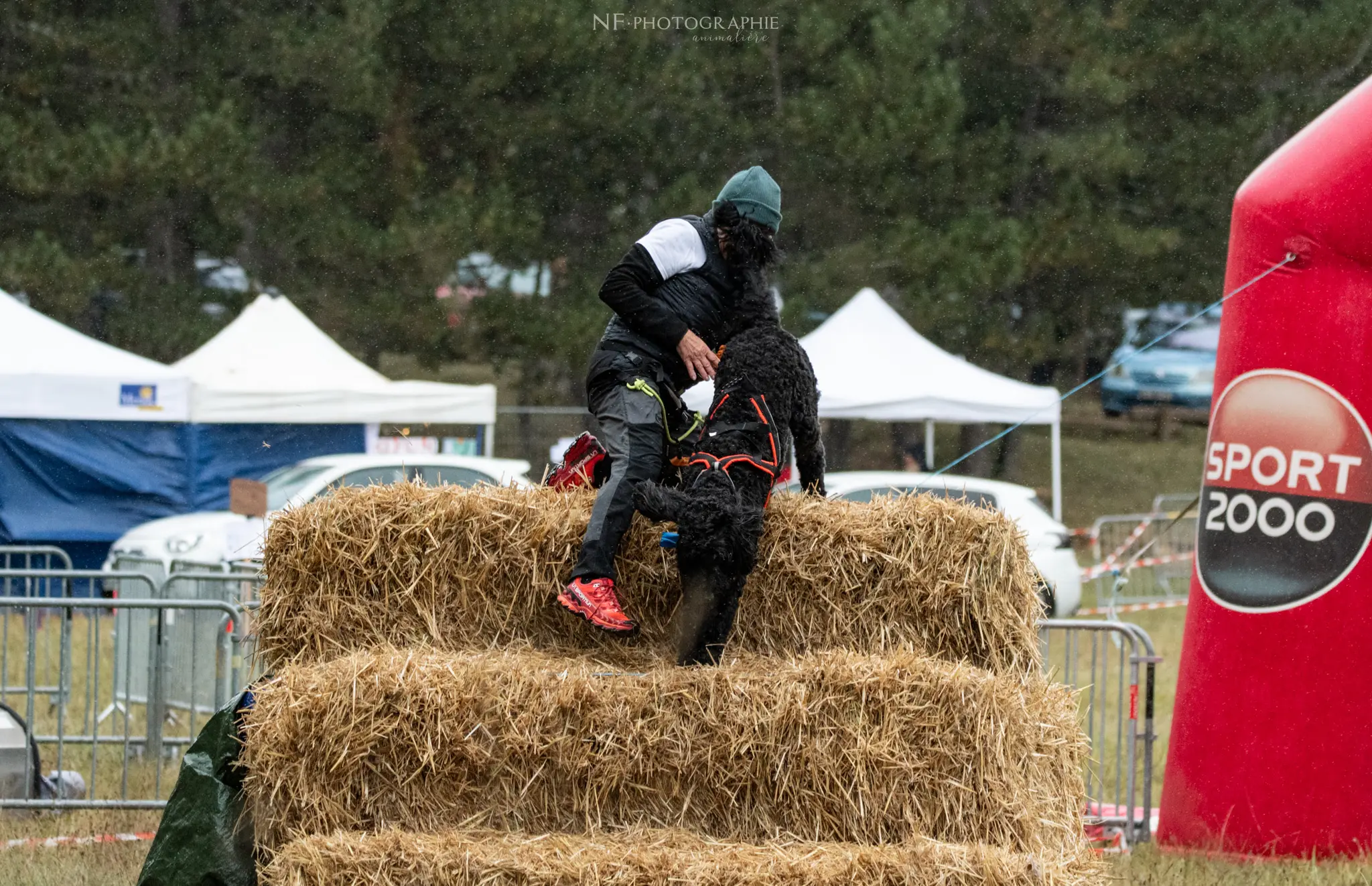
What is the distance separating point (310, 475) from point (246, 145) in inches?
393

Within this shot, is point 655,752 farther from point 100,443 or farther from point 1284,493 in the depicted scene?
point 100,443

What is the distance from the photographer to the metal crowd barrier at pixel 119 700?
700 centimetres

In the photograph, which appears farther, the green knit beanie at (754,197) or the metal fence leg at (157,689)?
the metal fence leg at (157,689)

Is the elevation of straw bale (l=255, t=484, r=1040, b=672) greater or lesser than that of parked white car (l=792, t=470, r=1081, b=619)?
greater

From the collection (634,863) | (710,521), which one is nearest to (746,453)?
(710,521)

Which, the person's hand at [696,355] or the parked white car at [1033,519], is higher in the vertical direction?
the person's hand at [696,355]

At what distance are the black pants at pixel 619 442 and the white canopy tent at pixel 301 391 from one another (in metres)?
11.1

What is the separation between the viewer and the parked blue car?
2722cm

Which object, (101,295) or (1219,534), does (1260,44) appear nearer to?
(101,295)

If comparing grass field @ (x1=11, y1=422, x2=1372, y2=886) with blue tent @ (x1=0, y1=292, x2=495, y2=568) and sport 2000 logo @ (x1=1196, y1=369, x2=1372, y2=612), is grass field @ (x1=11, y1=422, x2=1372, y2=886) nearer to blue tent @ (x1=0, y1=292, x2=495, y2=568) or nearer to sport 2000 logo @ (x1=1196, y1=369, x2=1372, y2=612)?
sport 2000 logo @ (x1=1196, y1=369, x2=1372, y2=612)

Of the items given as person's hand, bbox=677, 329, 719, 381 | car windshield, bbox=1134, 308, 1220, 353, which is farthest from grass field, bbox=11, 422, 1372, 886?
car windshield, bbox=1134, 308, 1220, 353

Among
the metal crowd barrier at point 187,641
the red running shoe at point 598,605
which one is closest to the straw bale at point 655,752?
the red running shoe at point 598,605

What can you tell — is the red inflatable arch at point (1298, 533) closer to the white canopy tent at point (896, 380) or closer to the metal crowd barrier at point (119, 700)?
the metal crowd barrier at point (119, 700)
